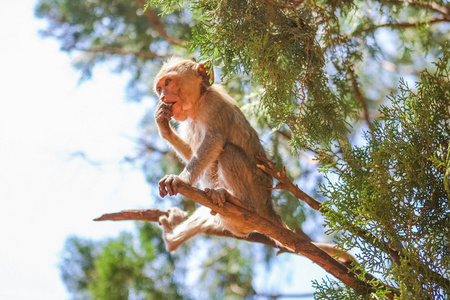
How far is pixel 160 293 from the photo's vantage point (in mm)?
6582

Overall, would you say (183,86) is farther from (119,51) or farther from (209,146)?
(119,51)

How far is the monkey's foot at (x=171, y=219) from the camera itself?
4969 millimetres

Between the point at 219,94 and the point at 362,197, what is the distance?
231cm

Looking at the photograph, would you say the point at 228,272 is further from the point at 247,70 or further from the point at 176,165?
the point at 247,70

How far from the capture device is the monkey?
4328 millimetres

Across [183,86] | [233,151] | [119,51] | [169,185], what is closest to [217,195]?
[169,185]

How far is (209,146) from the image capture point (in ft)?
14.2

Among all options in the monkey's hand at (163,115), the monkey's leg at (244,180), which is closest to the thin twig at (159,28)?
the monkey's hand at (163,115)

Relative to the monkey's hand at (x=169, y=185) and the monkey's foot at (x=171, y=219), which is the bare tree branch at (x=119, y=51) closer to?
the monkey's foot at (x=171, y=219)

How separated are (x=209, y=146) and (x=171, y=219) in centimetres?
113

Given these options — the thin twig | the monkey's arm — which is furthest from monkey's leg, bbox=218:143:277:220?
the thin twig

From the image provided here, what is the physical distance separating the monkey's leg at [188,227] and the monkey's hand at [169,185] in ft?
3.60

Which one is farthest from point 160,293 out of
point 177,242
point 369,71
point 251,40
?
point 369,71

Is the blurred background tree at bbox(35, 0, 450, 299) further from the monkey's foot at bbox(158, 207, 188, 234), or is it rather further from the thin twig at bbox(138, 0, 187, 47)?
the monkey's foot at bbox(158, 207, 188, 234)
